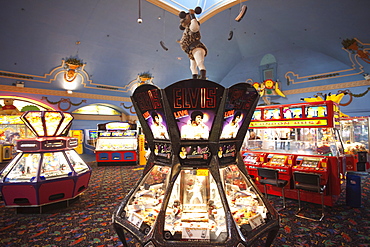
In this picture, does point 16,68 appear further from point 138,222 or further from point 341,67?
point 341,67

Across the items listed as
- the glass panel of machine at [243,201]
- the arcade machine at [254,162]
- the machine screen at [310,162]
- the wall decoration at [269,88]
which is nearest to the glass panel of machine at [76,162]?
the glass panel of machine at [243,201]

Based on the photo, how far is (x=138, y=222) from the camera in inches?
80.2

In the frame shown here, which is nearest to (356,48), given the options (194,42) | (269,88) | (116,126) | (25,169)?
(269,88)

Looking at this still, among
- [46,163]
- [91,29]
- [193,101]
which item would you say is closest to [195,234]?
[193,101]

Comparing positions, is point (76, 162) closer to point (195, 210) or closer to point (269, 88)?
point (195, 210)

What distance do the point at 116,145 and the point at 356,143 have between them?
382 inches

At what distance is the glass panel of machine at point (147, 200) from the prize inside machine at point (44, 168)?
8.61 ft

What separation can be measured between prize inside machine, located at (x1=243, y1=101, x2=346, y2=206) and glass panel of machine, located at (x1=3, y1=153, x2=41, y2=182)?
15.3ft

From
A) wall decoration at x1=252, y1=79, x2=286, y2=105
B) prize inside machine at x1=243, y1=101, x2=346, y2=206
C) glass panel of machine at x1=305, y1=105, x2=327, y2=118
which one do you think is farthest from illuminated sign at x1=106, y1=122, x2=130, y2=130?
glass panel of machine at x1=305, y1=105, x2=327, y2=118

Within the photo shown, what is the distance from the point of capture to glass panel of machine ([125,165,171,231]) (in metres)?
2.06

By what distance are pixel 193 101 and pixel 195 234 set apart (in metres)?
1.11

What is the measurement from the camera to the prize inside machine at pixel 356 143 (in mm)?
7156

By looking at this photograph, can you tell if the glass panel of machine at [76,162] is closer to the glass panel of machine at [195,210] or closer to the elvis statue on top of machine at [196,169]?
the elvis statue on top of machine at [196,169]

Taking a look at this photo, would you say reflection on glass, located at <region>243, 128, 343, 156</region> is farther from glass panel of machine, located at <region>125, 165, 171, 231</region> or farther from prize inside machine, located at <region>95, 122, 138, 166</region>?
prize inside machine, located at <region>95, 122, 138, 166</region>
